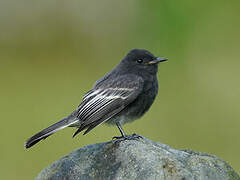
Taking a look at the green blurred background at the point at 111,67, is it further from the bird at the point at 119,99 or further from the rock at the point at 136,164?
the rock at the point at 136,164

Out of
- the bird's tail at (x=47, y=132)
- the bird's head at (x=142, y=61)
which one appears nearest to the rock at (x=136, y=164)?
the bird's tail at (x=47, y=132)

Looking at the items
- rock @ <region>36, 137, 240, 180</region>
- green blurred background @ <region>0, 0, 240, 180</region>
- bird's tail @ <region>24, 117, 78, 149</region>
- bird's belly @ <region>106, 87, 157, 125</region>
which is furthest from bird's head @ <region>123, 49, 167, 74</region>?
green blurred background @ <region>0, 0, 240, 180</region>

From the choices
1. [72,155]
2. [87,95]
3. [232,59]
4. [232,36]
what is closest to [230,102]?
[232,59]

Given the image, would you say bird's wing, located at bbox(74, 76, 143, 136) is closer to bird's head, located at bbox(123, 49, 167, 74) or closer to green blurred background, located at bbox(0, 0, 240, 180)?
bird's head, located at bbox(123, 49, 167, 74)

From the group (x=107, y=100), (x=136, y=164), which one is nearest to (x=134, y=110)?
(x=107, y=100)

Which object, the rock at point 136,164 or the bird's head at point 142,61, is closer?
the rock at point 136,164
